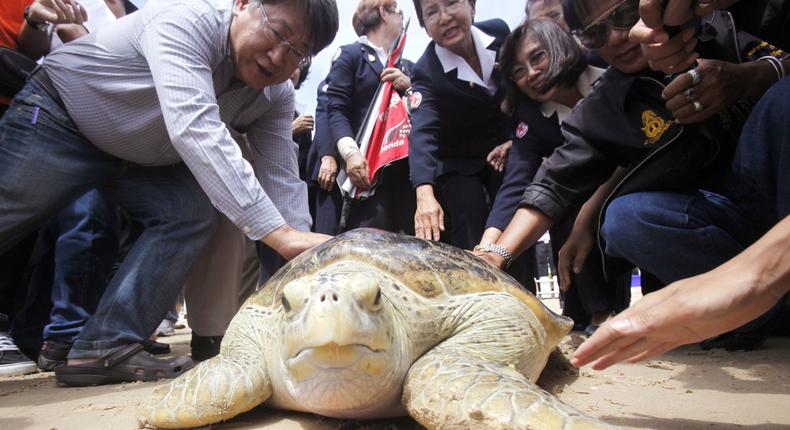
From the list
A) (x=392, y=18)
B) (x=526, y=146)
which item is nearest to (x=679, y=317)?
(x=526, y=146)

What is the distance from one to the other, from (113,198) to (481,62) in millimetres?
2153

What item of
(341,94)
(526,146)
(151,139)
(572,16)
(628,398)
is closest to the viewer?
(628,398)

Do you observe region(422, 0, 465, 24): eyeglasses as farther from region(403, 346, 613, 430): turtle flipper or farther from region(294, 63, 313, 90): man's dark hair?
region(403, 346, 613, 430): turtle flipper

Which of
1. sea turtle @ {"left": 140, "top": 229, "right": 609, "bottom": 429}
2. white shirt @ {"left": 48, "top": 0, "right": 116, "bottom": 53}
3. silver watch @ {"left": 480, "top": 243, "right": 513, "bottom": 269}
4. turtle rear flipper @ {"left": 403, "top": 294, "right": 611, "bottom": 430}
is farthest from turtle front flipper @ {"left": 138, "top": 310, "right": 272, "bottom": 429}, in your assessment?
white shirt @ {"left": 48, "top": 0, "right": 116, "bottom": 53}

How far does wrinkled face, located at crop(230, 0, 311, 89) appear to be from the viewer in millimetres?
2115

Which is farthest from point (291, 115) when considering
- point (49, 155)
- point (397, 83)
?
point (49, 155)

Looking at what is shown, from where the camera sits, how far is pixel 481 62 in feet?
10.2

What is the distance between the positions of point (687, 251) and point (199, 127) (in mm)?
1980

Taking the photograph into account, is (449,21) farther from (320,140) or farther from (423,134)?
(320,140)

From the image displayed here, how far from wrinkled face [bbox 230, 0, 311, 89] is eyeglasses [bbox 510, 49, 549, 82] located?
48.0 inches

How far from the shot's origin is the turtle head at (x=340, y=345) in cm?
111

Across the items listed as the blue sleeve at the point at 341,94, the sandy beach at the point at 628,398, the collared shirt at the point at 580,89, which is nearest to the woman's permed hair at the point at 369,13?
the blue sleeve at the point at 341,94

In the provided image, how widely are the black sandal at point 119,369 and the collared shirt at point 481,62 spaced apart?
219 centimetres

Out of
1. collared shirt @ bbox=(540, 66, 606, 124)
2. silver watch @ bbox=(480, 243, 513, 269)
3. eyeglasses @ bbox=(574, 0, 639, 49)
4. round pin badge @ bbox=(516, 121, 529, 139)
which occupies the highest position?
eyeglasses @ bbox=(574, 0, 639, 49)
